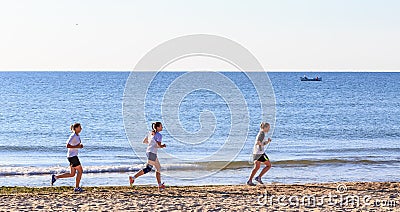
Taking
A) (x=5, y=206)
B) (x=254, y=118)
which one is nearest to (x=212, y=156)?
(x=5, y=206)

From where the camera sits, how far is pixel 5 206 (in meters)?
11.5

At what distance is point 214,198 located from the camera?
40.9 ft

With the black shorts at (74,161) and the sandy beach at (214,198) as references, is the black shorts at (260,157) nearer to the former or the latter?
the sandy beach at (214,198)

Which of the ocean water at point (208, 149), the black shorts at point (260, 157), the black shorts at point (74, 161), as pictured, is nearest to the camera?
the black shorts at point (74, 161)

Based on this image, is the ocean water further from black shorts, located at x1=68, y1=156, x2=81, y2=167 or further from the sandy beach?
black shorts, located at x1=68, y1=156, x2=81, y2=167

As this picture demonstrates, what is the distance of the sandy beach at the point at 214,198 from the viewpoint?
449 inches

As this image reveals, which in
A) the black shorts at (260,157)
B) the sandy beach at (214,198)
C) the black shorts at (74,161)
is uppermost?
the black shorts at (74,161)

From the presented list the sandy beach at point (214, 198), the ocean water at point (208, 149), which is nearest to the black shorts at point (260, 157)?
the sandy beach at point (214, 198)

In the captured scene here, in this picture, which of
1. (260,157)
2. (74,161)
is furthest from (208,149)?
(74,161)

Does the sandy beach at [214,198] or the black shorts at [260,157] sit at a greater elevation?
the black shorts at [260,157]

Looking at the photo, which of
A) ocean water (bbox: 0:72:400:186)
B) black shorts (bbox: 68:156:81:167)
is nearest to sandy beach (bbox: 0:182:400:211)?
black shorts (bbox: 68:156:81:167)

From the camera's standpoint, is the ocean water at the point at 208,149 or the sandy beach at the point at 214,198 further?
the ocean water at the point at 208,149

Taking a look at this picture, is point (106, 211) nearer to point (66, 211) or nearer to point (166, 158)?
point (66, 211)

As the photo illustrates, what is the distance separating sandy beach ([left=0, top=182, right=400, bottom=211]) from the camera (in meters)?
11.4
